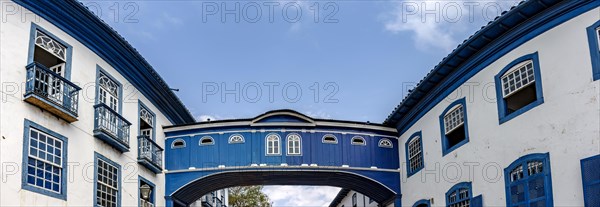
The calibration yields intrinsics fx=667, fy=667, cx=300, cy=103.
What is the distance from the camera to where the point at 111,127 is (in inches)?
739

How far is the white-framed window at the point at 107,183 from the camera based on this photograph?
1798cm

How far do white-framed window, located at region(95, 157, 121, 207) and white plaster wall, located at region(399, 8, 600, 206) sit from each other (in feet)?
32.1

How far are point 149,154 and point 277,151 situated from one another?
4586 mm

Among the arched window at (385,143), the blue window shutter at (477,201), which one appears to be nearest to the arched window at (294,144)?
the arched window at (385,143)

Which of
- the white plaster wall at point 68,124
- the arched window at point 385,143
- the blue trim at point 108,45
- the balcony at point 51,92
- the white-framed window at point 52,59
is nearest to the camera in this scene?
the white plaster wall at point 68,124

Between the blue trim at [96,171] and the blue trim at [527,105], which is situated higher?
the blue trim at [527,105]

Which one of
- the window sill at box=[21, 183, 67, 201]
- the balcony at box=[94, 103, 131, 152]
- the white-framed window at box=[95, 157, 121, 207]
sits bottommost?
the window sill at box=[21, 183, 67, 201]

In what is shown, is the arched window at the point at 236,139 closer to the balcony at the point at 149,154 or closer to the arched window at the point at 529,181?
the balcony at the point at 149,154

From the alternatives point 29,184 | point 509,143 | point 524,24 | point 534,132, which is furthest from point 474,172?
point 29,184

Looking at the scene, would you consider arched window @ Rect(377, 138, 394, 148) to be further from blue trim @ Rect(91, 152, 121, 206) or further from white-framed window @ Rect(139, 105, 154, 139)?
blue trim @ Rect(91, 152, 121, 206)

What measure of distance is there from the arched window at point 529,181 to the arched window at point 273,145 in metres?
9.30

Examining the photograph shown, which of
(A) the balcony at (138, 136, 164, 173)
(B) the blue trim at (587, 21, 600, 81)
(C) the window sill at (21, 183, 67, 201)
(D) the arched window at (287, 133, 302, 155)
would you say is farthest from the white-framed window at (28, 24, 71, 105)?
(B) the blue trim at (587, 21, 600, 81)

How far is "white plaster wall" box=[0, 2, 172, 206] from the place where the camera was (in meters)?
14.1

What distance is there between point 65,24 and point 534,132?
11.7 meters
